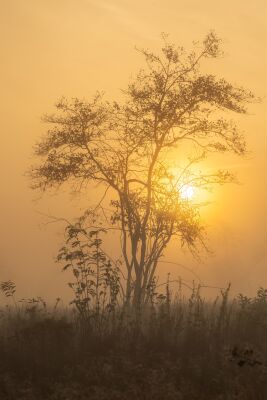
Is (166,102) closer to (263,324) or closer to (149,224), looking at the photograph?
(149,224)

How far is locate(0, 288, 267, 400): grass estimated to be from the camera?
672 inches

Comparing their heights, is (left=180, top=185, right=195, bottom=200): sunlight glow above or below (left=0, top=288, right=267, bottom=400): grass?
above

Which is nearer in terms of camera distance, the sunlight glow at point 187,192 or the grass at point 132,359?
the grass at point 132,359

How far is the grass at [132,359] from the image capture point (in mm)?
17078

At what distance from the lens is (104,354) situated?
1931 centimetres

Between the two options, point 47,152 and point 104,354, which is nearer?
point 104,354

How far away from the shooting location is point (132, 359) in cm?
1894

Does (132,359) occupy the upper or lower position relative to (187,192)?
lower

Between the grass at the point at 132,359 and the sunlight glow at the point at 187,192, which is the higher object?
the sunlight glow at the point at 187,192

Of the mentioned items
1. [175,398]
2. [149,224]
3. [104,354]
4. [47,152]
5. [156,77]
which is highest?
[156,77]

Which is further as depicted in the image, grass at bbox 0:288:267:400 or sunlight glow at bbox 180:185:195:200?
sunlight glow at bbox 180:185:195:200

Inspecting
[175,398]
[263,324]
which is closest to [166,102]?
[263,324]

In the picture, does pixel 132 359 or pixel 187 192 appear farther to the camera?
pixel 187 192

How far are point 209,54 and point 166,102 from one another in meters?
2.56
